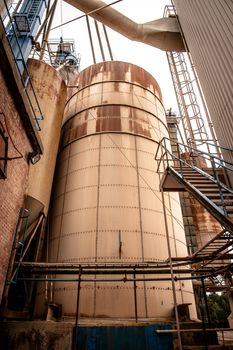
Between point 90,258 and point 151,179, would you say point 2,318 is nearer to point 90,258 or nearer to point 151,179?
point 90,258

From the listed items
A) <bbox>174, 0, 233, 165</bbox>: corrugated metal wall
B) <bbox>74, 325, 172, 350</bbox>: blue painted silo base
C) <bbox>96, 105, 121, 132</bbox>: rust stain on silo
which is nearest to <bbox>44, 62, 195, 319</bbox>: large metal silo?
<bbox>96, 105, 121, 132</bbox>: rust stain on silo

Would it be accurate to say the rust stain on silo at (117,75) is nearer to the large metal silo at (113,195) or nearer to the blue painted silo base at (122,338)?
the large metal silo at (113,195)

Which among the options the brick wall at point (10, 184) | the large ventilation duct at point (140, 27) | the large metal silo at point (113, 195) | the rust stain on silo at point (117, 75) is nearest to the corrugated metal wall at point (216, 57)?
the large metal silo at point (113, 195)

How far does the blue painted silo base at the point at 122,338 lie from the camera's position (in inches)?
263

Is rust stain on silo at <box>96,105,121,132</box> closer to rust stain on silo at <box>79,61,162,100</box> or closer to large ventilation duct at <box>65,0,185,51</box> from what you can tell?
rust stain on silo at <box>79,61,162,100</box>

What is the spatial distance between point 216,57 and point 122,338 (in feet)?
31.7

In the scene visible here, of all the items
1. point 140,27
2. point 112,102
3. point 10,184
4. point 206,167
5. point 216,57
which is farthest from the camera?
point 140,27

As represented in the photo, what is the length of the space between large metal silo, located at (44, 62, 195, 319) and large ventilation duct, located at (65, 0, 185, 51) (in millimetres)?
4010

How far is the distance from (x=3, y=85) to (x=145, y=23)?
14.5m

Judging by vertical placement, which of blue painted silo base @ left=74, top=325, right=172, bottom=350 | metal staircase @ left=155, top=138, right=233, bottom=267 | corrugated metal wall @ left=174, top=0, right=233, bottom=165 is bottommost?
blue painted silo base @ left=74, top=325, right=172, bottom=350

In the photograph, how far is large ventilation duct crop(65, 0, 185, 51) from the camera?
54.6ft

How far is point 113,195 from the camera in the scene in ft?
34.3

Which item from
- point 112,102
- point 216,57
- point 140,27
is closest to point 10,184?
point 112,102

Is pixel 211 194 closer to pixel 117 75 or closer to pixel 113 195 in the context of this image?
pixel 113 195
